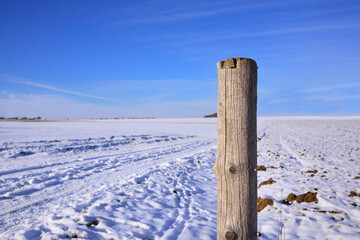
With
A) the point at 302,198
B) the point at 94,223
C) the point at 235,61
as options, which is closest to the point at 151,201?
the point at 94,223

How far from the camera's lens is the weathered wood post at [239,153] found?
6.56ft

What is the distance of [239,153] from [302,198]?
3.90m

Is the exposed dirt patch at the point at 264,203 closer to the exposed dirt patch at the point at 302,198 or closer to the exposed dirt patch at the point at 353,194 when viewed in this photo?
the exposed dirt patch at the point at 302,198

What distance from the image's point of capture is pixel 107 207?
183 inches

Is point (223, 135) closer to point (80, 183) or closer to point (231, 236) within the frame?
point (231, 236)

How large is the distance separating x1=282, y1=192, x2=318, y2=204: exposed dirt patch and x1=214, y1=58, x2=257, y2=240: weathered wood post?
347cm

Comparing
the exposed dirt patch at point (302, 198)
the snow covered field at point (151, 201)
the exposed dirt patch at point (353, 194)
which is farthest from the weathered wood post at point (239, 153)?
the exposed dirt patch at point (353, 194)

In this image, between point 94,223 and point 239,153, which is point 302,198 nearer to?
point 239,153

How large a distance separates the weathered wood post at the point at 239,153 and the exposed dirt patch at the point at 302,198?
11.4ft

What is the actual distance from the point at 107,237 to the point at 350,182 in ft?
19.9

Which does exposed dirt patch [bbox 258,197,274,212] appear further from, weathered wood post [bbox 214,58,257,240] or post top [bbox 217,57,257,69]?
post top [bbox 217,57,257,69]

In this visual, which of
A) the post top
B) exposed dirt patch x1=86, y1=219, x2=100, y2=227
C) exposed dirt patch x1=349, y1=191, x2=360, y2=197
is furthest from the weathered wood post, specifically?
exposed dirt patch x1=349, y1=191, x2=360, y2=197

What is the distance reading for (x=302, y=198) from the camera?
502cm

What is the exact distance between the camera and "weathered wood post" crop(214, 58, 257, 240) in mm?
1998
